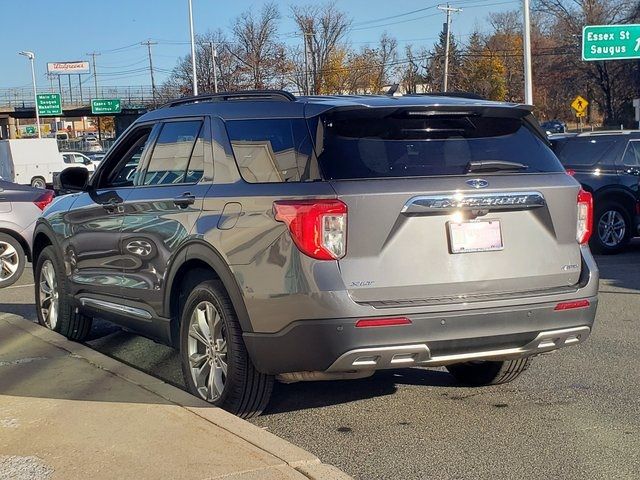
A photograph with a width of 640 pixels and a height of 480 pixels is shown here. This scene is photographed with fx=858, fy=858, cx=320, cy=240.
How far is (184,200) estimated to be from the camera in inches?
205

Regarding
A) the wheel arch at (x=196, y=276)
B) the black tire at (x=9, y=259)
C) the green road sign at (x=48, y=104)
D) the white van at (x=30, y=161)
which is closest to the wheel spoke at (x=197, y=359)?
the wheel arch at (x=196, y=276)

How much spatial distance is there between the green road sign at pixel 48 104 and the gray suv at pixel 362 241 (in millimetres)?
71155

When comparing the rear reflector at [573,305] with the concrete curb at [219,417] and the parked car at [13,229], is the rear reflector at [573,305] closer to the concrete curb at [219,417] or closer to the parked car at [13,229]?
the concrete curb at [219,417]

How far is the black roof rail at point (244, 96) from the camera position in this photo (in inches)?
198

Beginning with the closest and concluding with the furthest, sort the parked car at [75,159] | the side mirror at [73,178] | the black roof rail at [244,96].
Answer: the black roof rail at [244,96] < the side mirror at [73,178] < the parked car at [75,159]

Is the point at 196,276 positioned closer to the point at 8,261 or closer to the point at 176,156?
the point at 176,156

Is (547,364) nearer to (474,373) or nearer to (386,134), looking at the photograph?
(474,373)

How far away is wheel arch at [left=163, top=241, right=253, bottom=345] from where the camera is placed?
468cm

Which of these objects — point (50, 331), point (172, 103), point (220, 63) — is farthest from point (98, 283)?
point (220, 63)

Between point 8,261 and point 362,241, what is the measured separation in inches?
319

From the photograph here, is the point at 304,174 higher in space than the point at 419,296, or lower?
higher

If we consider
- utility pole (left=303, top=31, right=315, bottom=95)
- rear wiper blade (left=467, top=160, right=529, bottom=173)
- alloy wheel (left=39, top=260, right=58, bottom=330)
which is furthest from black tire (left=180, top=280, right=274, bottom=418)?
utility pole (left=303, top=31, right=315, bottom=95)

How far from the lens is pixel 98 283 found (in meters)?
6.41

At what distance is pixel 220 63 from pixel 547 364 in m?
56.4
